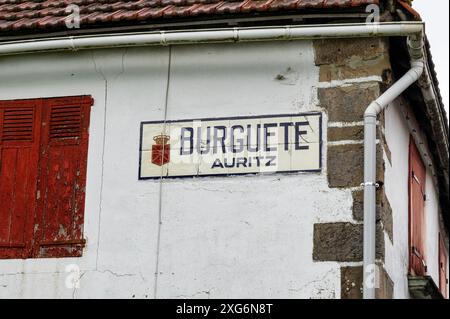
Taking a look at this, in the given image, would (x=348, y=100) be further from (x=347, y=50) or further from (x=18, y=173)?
(x=18, y=173)

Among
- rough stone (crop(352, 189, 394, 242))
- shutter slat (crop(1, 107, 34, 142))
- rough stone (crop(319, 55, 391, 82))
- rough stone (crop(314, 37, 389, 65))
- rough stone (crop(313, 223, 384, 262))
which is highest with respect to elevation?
rough stone (crop(314, 37, 389, 65))

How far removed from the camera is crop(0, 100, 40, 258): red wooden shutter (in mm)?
9727

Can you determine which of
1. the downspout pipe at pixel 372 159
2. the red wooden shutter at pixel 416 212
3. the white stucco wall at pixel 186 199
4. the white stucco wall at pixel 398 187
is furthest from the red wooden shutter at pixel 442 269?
the white stucco wall at pixel 186 199

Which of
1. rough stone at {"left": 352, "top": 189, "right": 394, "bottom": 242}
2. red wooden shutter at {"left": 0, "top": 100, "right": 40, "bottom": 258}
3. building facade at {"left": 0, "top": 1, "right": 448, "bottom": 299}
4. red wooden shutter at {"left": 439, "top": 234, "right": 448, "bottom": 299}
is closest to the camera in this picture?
rough stone at {"left": 352, "top": 189, "right": 394, "bottom": 242}

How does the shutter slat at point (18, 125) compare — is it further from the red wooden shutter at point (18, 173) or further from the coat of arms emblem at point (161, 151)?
the coat of arms emblem at point (161, 151)

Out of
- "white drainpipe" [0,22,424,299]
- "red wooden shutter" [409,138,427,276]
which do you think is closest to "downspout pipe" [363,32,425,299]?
"white drainpipe" [0,22,424,299]

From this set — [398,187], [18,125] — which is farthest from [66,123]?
[398,187]

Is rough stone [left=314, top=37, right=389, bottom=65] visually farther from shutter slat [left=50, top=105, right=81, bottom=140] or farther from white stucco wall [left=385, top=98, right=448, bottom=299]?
shutter slat [left=50, top=105, right=81, bottom=140]

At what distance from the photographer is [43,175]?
9.83 meters

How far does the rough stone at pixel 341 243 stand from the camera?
8961mm

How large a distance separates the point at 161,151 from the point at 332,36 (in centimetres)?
172
